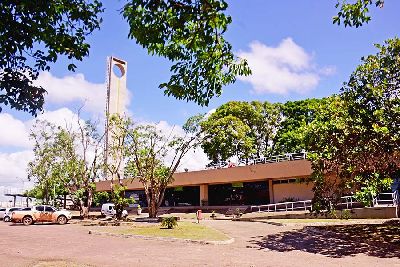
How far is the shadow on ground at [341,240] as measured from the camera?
1401 cm

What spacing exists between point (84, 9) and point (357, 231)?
17.5 m

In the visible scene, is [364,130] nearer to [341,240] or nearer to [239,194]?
[341,240]

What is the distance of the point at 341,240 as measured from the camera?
1653 centimetres

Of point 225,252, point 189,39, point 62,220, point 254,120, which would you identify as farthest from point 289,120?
point 189,39

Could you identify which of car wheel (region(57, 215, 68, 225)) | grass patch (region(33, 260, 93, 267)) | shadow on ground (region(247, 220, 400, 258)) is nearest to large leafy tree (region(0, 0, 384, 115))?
grass patch (region(33, 260, 93, 267))

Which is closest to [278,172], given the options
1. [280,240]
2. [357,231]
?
[357,231]

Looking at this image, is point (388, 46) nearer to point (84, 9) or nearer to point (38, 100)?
point (84, 9)

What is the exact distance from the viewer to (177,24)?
5.33 meters

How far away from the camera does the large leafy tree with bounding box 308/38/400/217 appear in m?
15.6

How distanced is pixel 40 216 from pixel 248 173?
63.9 ft

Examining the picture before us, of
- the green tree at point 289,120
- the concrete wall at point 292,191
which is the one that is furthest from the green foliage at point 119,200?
the green tree at point 289,120

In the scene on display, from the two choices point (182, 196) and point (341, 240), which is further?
point (182, 196)

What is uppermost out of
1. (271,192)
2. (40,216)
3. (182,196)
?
(271,192)

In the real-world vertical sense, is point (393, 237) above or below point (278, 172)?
below
